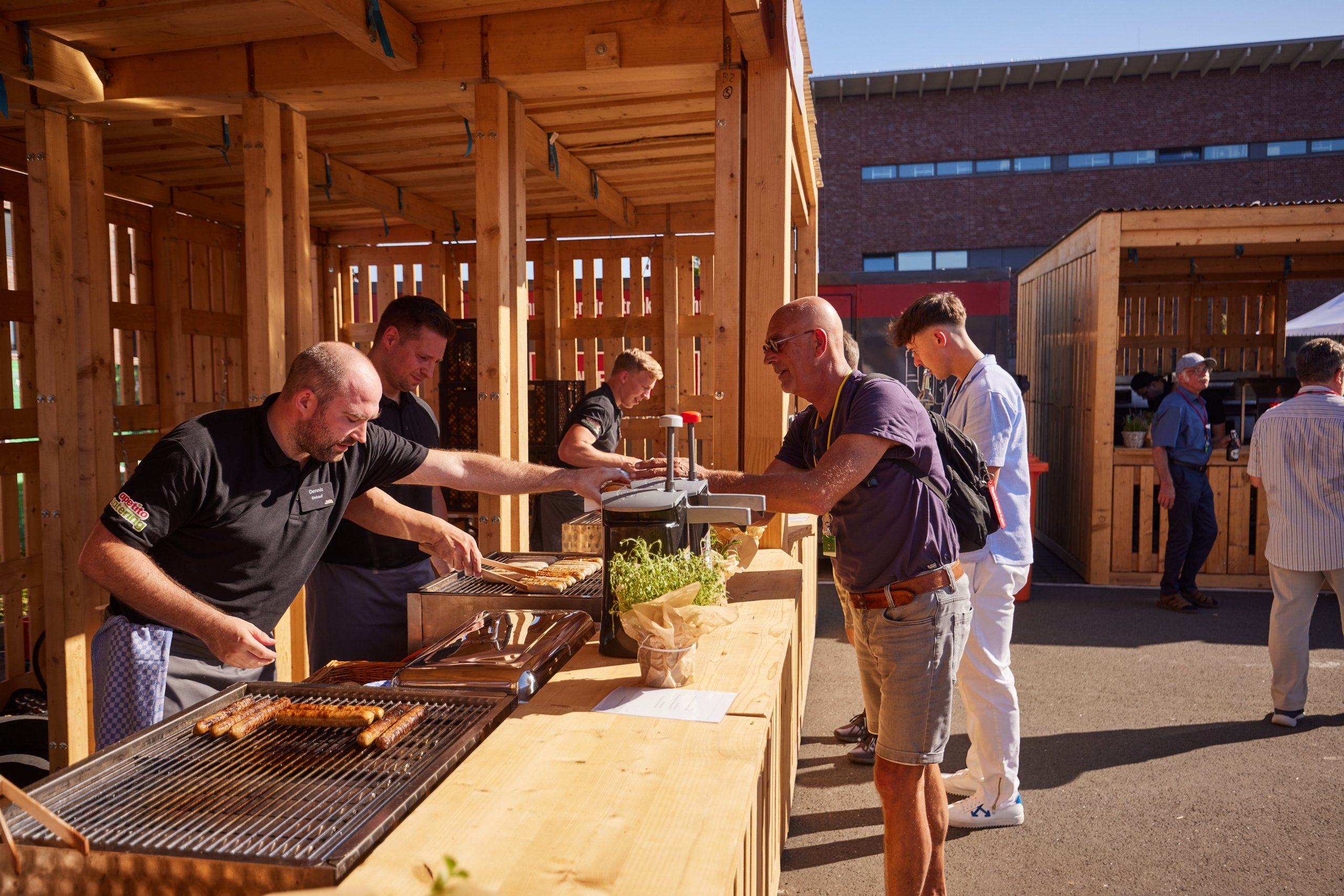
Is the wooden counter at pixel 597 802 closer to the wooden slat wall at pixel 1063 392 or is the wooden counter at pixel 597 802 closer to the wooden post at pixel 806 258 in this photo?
the wooden post at pixel 806 258

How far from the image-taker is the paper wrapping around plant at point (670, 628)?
2.20m

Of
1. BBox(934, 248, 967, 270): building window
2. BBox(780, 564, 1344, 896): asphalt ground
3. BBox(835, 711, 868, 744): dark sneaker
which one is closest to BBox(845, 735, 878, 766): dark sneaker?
BBox(780, 564, 1344, 896): asphalt ground

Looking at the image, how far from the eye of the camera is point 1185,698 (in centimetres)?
599

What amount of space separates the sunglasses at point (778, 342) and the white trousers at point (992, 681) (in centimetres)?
150

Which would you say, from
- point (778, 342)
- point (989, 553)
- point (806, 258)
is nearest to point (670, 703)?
point (778, 342)

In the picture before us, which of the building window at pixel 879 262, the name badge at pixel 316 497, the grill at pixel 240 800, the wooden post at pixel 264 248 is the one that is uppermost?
the building window at pixel 879 262

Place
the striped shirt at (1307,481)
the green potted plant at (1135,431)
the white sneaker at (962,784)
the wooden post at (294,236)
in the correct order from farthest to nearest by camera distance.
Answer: the green potted plant at (1135,431) → the striped shirt at (1307,481) → the wooden post at (294,236) → the white sneaker at (962,784)

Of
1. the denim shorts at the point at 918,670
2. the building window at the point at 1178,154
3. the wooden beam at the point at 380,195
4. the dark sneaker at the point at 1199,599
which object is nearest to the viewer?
the denim shorts at the point at 918,670

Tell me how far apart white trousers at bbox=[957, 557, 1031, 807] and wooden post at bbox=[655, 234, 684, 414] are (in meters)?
5.02

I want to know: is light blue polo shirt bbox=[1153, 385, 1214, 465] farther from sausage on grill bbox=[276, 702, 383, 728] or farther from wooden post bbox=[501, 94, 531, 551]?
sausage on grill bbox=[276, 702, 383, 728]

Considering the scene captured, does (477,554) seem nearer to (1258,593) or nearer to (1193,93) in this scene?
(1258,593)

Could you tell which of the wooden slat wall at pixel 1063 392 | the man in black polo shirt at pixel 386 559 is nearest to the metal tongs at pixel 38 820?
the man in black polo shirt at pixel 386 559

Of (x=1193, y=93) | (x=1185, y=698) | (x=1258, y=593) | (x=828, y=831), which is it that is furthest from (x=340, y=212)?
(x=1193, y=93)

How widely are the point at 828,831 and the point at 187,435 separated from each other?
331 cm
